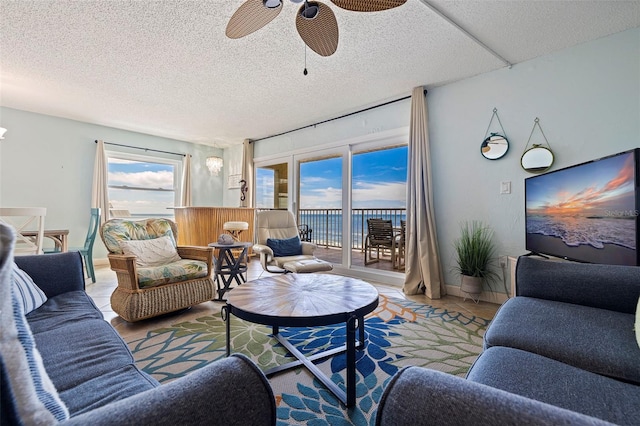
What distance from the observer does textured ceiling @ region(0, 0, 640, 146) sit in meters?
2.20

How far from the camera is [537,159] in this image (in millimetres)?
2824

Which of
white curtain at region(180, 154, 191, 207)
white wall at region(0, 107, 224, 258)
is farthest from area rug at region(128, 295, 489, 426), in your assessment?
white curtain at region(180, 154, 191, 207)

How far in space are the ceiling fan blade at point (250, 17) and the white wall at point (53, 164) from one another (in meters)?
4.48

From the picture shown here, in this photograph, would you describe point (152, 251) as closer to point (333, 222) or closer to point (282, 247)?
point (282, 247)

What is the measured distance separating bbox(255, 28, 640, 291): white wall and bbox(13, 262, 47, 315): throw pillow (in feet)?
11.7

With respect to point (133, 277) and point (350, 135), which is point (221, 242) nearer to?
point (133, 277)

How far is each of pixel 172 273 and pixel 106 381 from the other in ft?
5.96

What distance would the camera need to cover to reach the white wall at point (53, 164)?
428 cm

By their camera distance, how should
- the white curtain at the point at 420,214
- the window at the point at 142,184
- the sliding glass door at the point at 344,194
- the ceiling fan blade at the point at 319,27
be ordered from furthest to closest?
1. the window at the point at 142,184
2. the sliding glass door at the point at 344,194
3. the white curtain at the point at 420,214
4. the ceiling fan blade at the point at 319,27

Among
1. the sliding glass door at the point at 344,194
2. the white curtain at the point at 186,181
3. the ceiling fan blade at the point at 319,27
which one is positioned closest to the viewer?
the ceiling fan blade at the point at 319,27

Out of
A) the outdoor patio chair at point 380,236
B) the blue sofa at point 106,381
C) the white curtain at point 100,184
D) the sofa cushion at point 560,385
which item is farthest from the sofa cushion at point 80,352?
the white curtain at point 100,184

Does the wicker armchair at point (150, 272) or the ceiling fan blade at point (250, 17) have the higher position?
the ceiling fan blade at point (250, 17)

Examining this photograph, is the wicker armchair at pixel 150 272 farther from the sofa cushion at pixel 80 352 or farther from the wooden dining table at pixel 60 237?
the wooden dining table at pixel 60 237

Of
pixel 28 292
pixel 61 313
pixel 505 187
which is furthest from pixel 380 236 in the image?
pixel 28 292
